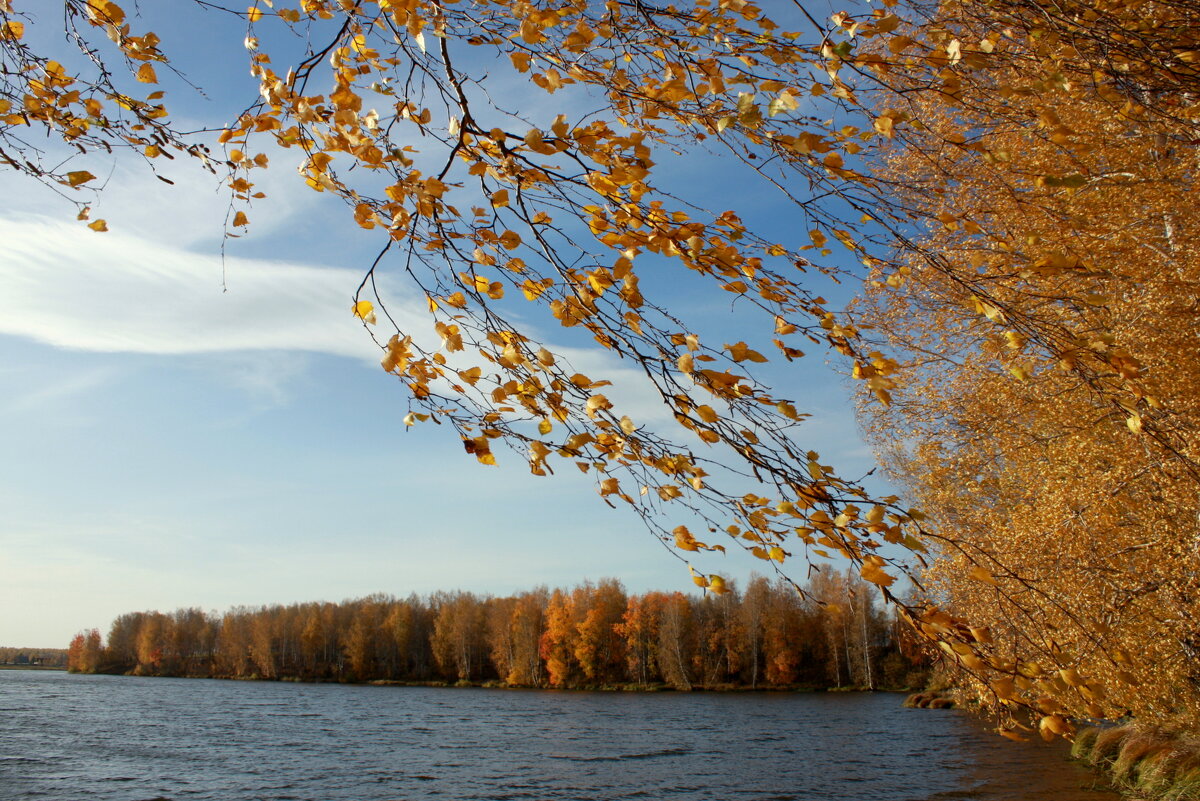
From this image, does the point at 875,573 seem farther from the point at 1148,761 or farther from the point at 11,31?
the point at 1148,761

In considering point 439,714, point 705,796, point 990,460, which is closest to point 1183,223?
point 990,460

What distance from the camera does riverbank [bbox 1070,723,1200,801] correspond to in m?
11.5

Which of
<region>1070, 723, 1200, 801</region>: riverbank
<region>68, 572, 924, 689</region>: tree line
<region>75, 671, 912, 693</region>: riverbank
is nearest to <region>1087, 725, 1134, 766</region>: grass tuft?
<region>1070, 723, 1200, 801</region>: riverbank

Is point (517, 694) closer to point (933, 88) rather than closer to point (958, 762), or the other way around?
point (958, 762)

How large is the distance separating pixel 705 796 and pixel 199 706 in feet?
116

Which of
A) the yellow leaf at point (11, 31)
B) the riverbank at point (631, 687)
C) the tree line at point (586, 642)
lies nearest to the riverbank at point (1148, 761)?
the yellow leaf at point (11, 31)

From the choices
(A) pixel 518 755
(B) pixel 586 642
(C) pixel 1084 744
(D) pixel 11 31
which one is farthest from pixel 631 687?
(D) pixel 11 31

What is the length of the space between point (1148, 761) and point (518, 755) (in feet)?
52.1

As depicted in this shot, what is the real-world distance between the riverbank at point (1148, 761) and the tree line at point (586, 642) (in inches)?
1185

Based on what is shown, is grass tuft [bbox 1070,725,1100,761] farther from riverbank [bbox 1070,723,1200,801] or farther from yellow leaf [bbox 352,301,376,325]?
yellow leaf [bbox 352,301,376,325]

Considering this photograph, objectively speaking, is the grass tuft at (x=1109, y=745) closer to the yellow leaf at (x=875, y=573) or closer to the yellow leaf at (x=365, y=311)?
the yellow leaf at (x=875, y=573)

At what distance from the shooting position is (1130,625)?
8945 mm

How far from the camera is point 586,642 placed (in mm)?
60500

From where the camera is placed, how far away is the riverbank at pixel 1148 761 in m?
11.5
